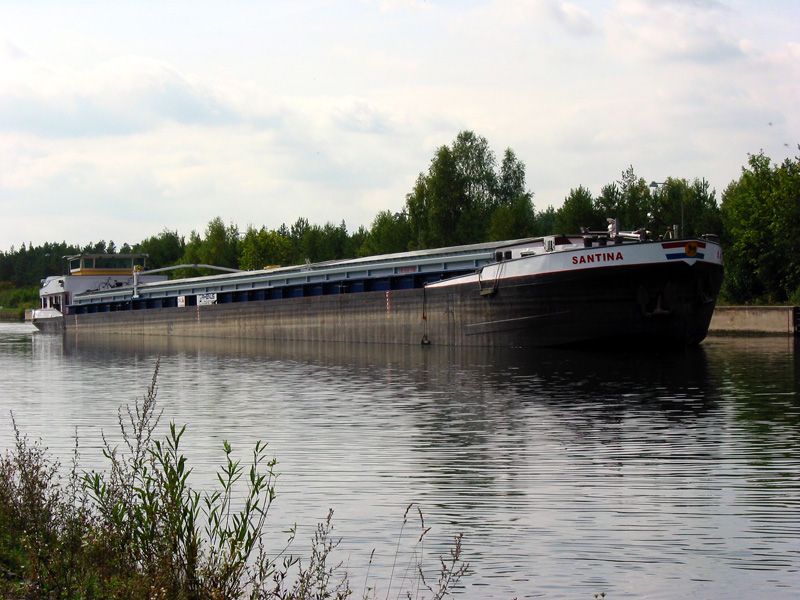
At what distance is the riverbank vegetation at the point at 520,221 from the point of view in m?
41.9

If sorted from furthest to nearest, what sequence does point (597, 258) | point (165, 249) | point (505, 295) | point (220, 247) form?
1. point (165, 249)
2. point (220, 247)
3. point (505, 295)
4. point (597, 258)

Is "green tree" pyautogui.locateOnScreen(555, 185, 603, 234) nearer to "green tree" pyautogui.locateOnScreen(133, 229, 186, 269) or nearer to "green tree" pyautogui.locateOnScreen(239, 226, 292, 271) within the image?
"green tree" pyautogui.locateOnScreen(239, 226, 292, 271)

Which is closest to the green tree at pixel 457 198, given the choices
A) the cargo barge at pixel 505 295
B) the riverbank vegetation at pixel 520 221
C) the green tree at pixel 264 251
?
the riverbank vegetation at pixel 520 221

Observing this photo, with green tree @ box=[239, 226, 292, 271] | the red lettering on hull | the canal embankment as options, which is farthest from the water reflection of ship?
green tree @ box=[239, 226, 292, 271]

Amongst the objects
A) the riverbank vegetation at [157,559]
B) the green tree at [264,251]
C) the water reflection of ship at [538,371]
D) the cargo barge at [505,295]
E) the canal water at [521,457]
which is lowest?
the water reflection of ship at [538,371]

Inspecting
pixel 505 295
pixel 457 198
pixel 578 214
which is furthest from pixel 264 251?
pixel 505 295

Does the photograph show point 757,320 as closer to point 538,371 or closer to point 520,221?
point 538,371

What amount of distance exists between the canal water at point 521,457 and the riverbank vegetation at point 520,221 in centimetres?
1108

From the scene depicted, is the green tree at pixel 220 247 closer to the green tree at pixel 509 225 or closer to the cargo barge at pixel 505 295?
the green tree at pixel 509 225

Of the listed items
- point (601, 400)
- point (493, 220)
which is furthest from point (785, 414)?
point (493, 220)

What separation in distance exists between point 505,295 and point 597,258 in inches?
127

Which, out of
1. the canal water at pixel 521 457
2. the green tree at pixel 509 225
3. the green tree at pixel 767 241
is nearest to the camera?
the canal water at pixel 521 457

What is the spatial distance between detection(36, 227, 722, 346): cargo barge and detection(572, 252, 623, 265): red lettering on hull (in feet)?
0.09

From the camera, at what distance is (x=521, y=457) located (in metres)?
9.54
